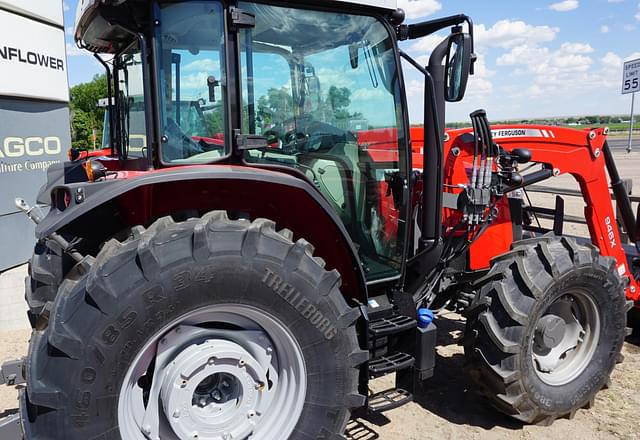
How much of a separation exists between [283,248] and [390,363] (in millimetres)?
1055

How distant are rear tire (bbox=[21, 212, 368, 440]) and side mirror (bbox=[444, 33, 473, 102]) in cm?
127

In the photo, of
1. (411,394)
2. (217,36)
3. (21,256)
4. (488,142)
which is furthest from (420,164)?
(21,256)

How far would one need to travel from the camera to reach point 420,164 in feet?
13.0

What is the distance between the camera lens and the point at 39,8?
24.1ft

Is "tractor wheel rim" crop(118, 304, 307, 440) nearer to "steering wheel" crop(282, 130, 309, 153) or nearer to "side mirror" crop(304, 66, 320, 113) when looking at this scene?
"steering wheel" crop(282, 130, 309, 153)

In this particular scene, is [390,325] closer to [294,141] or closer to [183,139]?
[294,141]

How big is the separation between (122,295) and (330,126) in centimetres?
151

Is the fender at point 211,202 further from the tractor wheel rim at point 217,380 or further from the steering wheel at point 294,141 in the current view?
the tractor wheel rim at point 217,380

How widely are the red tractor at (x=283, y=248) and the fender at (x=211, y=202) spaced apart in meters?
0.01

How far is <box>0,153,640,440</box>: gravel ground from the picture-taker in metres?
3.24

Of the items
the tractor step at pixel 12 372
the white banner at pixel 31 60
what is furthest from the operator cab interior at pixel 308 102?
the white banner at pixel 31 60

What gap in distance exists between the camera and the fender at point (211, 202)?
90.0 inches

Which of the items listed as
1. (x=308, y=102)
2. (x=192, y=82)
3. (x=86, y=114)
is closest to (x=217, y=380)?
(x=192, y=82)

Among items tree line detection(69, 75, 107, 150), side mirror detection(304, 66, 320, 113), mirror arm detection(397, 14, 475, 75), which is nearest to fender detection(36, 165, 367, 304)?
side mirror detection(304, 66, 320, 113)
